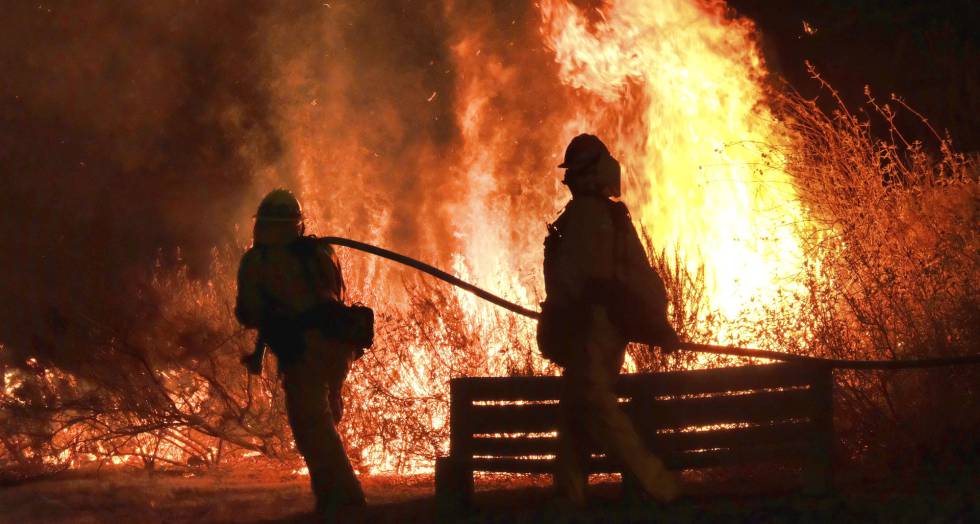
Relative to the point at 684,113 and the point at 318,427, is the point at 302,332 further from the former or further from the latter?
the point at 684,113

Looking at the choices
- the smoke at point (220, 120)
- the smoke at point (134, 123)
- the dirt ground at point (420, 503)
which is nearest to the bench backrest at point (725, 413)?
the dirt ground at point (420, 503)

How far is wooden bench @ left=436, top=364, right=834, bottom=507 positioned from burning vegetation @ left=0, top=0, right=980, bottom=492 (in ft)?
6.06

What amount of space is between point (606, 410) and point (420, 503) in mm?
1973

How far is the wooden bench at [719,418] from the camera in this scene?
6832 millimetres

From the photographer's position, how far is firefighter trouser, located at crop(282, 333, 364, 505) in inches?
301

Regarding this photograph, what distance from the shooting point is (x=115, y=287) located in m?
11.8

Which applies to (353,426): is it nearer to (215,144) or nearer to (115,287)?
(115,287)

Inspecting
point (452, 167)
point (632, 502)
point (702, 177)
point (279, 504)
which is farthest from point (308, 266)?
point (452, 167)

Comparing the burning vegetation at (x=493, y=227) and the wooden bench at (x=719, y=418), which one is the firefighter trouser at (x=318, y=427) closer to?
the wooden bench at (x=719, y=418)

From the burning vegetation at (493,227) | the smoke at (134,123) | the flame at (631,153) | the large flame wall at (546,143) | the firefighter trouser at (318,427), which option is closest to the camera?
the firefighter trouser at (318,427)

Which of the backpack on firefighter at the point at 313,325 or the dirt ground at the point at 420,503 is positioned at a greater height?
the backpack on firefighter at the point at 313,325

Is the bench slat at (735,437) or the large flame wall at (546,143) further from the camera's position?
the large flame wall at (546,143)

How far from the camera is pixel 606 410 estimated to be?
6.50m

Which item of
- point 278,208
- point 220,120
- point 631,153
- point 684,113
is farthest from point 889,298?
point 220,120
